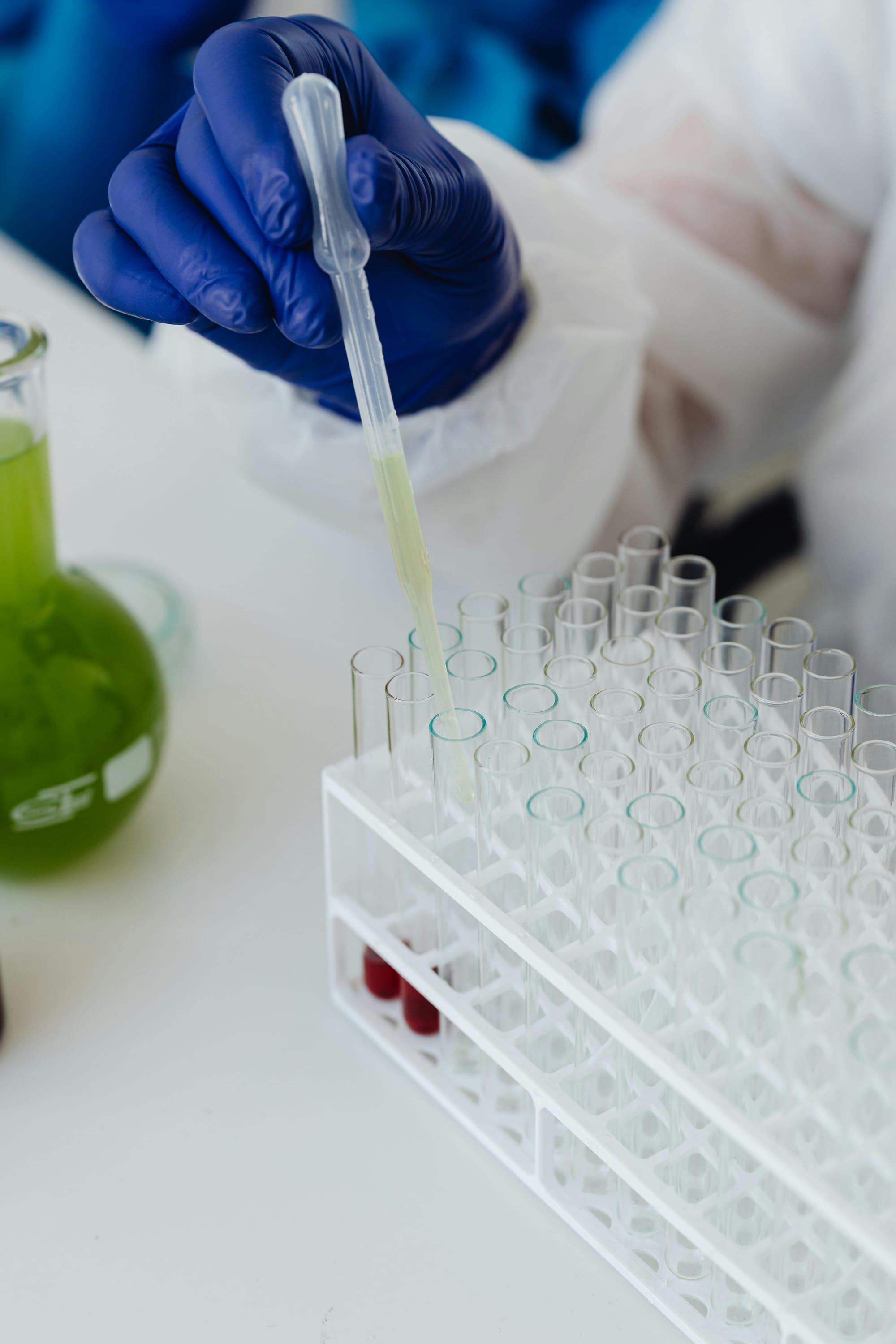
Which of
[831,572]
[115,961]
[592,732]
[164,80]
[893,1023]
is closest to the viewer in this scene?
[893,1023]

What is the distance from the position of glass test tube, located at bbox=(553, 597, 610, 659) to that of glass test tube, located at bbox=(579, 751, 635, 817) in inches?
3.3

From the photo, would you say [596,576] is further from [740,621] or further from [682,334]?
[682,334]

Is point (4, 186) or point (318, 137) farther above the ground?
point (318, 137)

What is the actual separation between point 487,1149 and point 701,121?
938mm

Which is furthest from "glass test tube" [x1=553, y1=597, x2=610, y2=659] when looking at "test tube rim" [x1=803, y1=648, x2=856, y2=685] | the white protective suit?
the white protective suit

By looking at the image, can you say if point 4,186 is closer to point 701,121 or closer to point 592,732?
point 701,121

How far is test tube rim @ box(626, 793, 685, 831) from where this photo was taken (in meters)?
0.52

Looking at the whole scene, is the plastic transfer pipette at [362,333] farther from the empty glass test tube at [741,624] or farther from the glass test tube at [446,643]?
the empty glass test tube at [741,624]

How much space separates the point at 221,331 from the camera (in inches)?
26.8

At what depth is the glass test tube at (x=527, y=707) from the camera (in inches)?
23.5

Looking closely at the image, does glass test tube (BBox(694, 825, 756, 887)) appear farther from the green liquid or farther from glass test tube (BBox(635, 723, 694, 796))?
the green liquid

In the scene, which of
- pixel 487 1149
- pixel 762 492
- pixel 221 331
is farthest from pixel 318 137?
pixel 762 492

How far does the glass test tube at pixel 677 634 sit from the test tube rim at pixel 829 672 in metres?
0.06

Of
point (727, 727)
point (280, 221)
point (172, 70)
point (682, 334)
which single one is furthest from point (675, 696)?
point (172, 70)
